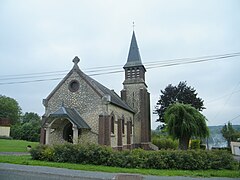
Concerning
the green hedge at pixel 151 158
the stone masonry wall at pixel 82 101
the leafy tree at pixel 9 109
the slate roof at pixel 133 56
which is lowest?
the green hedge at pixel 151 158

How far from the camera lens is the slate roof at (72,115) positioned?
20800mm

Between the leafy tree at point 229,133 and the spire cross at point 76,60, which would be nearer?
the spire cross at point 76,60

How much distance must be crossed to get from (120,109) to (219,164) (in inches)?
590

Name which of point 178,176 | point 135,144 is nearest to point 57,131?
point 135,144

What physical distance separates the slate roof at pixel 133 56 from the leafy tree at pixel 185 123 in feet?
62.4

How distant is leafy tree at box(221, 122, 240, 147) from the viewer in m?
47.7

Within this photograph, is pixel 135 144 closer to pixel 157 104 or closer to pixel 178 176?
pixel 157 104

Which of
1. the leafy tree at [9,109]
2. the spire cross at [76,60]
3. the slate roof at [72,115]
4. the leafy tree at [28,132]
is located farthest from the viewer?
the leafy tree at [9,109]

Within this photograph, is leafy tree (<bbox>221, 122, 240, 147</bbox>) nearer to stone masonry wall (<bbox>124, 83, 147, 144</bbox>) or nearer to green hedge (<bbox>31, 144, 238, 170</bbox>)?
stone masonry wall (<bbox>124, 83, 147, 144</bbox>)

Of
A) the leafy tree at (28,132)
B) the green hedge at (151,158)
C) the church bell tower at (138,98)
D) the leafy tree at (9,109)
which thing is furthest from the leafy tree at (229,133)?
the leafy tree at (9,109)

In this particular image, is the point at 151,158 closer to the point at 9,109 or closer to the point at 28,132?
the point at 28,132

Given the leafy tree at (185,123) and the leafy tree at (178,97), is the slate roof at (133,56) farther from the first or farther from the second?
the leafy tree at (185,123)

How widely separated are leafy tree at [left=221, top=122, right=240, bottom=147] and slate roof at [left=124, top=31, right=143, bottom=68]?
28315mm

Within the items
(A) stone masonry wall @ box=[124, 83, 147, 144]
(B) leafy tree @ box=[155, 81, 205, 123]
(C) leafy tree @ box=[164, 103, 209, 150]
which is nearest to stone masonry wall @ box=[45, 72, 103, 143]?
(C) leafy tree @ box=[164, 103, 209, 150]
